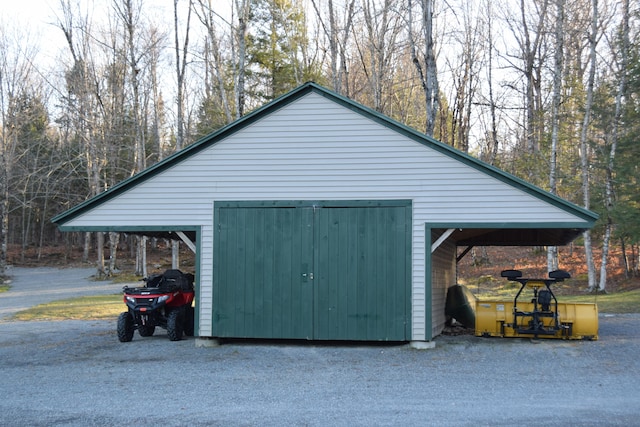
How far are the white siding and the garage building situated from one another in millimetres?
18

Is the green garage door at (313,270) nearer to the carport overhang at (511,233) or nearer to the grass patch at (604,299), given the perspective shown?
the carport overhang at (511,233)

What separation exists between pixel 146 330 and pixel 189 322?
892mm

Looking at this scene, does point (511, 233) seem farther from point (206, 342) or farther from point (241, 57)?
point (241, 57)

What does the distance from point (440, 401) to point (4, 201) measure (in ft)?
101

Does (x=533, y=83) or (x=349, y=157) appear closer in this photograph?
(x=349, y=157)

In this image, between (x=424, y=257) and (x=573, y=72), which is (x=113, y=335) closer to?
(x=424, y=257)

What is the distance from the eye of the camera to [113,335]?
45.9 ft

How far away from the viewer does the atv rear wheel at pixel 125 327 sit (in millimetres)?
12523

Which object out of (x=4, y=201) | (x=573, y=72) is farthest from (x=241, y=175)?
(x=4, y=201)

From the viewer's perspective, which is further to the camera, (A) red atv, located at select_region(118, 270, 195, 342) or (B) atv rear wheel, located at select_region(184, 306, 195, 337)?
(B) atv rear wheel, located at select_region(184, 306, 195, 337)

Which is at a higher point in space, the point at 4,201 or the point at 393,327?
the point at 4,201

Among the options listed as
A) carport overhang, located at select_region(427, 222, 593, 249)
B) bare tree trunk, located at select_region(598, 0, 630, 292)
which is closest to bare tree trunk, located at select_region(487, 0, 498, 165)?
bare tree trunk, located at select_region(598, 0, 630, 292)

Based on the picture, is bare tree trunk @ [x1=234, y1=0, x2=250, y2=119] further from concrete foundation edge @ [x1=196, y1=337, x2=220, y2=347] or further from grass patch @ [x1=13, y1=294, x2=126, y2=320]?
concrete foundation edge @ [x1=196, y1=337, x2=220, y2=347]

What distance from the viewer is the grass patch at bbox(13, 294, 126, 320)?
18.6 metres
